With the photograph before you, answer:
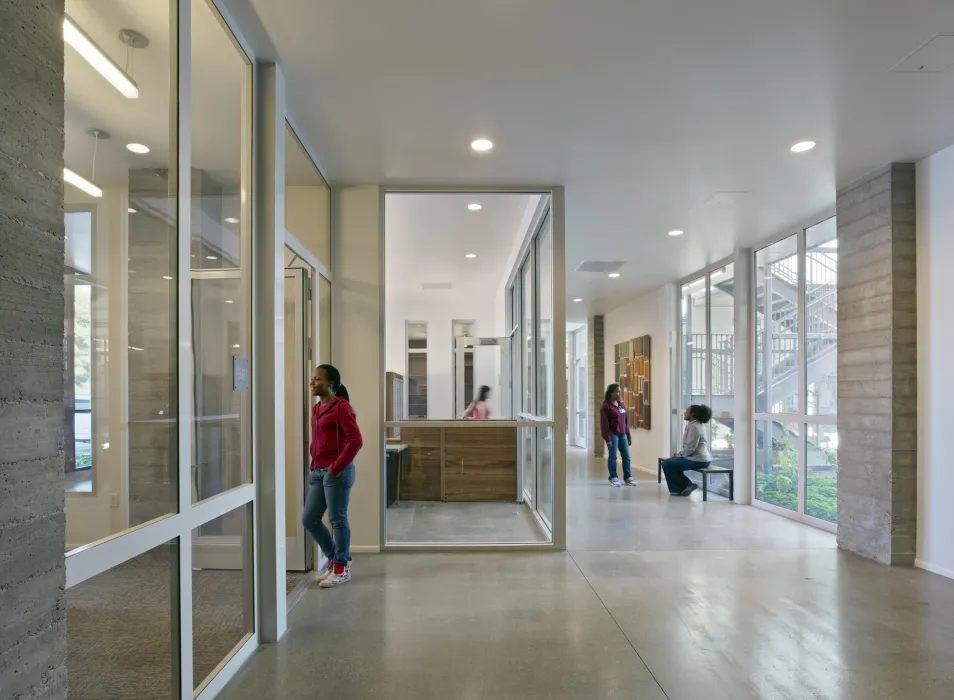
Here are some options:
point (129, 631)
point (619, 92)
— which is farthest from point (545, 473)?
point (129, 631)

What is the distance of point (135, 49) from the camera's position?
7.14 feet

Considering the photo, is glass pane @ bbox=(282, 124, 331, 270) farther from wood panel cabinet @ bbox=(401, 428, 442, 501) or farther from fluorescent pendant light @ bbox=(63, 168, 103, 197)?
Result: fluorescent pendant light @ bbox=(63, 168, 103, 197)

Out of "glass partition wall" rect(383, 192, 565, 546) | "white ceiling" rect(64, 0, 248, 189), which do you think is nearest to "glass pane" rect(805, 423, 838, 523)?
"glass partition wall" rect(383, 192, 565, 546)

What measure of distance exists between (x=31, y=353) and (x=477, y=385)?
24.8 feet

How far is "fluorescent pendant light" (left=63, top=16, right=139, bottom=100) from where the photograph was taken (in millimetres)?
1826

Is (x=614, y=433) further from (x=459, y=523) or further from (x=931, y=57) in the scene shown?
(x=931, y=57)

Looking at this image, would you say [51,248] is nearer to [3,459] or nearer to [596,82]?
[3,459]

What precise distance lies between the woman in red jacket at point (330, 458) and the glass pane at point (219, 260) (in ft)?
3.07

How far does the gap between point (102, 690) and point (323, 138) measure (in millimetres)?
3357

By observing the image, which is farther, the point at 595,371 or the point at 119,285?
the point at 595,371

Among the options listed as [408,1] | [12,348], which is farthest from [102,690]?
[408,1]

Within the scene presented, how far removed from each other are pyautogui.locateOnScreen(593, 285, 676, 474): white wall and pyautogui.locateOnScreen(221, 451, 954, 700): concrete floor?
5102 millimetres

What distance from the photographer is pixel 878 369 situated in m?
5.09

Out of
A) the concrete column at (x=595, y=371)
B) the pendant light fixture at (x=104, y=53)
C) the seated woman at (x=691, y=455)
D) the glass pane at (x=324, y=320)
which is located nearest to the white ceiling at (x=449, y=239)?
the glass pane at (x=324, y=320)
